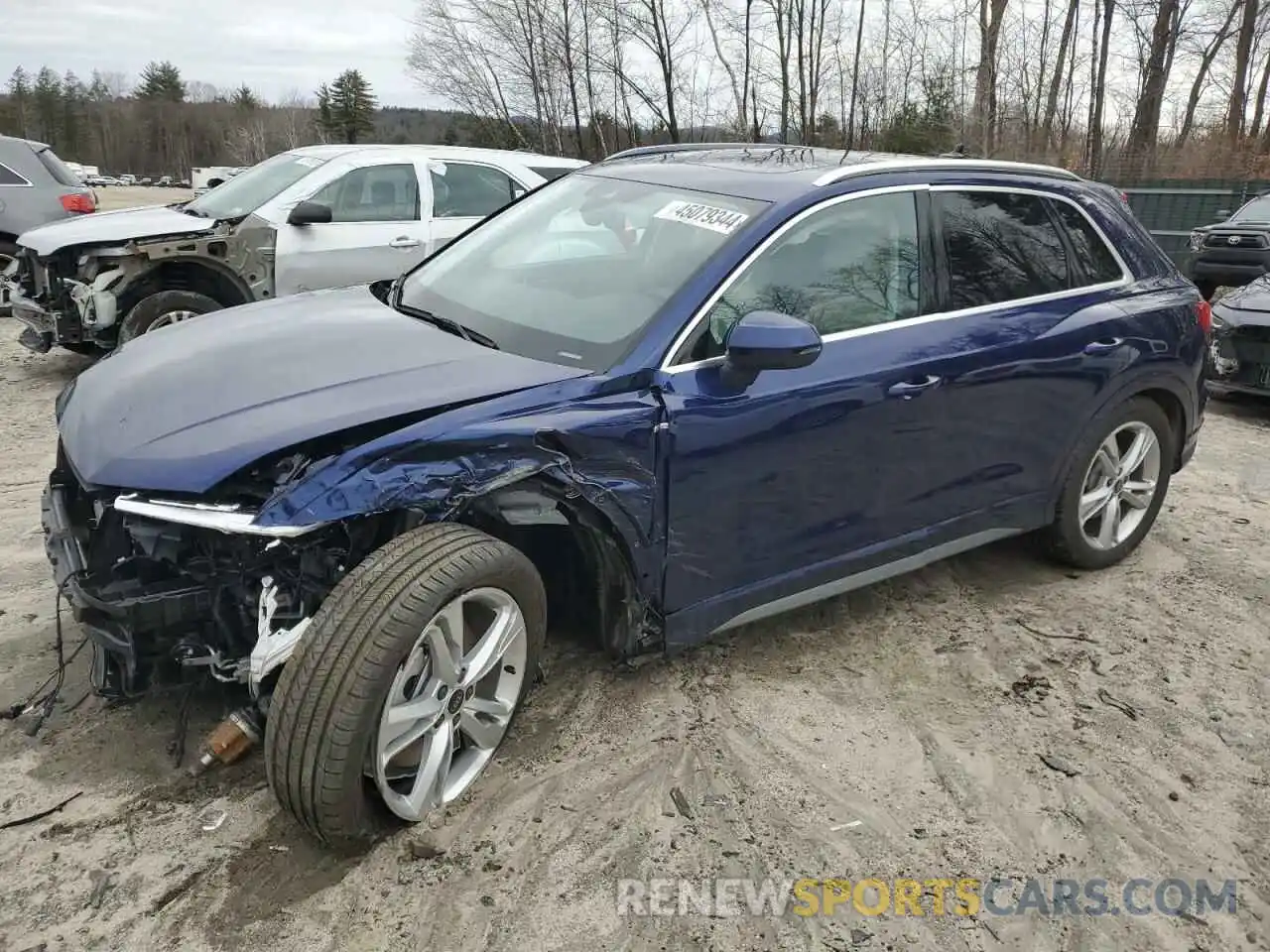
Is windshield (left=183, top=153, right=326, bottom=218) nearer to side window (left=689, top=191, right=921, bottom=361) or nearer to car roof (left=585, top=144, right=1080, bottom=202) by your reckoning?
car roof (left=585, top=144, right=1080, bottom=202)

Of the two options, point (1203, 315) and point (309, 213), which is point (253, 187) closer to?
point (309, 213)

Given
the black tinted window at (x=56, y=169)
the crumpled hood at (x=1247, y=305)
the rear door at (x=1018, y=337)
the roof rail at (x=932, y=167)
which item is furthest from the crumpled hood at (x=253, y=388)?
the black tinted window at (x=56, y=169)

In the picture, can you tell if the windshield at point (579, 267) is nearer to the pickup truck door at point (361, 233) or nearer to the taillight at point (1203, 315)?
the taillight at point (1203, 315)

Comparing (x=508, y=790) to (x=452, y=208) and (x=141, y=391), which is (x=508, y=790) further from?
(x=452, y=208)

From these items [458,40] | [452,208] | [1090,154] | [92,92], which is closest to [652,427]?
[452,208]

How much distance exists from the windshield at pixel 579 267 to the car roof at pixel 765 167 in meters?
0.09

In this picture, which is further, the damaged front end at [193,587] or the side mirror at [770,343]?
the side mirror at [770,343]

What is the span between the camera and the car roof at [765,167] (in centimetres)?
331

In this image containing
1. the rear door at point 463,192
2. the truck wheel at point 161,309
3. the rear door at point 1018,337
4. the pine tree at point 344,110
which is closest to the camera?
the rear door at point 1018,337

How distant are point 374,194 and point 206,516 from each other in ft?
19.7

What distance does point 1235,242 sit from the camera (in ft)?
36.7

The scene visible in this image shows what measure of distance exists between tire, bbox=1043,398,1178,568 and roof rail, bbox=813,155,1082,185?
106 centimetres

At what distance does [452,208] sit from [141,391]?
5571 millimetres

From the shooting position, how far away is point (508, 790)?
8.96 feet
